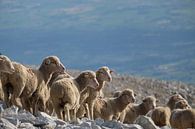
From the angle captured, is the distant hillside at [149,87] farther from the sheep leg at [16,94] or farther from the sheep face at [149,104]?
the sheep leg at [16,94]

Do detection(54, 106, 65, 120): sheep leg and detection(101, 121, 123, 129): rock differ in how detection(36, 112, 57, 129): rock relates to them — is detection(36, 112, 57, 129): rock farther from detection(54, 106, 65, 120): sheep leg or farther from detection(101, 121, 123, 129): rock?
detection(54, 106, 65, 120): sheep leg

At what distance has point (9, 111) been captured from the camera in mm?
17391

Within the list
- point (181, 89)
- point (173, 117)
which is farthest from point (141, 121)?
point (181, 89)

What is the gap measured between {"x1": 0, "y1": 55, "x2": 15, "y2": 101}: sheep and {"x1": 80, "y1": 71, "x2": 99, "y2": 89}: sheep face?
9.82ft

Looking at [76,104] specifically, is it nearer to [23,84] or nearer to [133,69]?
[23,84]

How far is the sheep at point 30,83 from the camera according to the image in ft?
67.4

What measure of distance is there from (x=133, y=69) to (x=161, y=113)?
6819 inches

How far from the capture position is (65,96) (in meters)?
20.2

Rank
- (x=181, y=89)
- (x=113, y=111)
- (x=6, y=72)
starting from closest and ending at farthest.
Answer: (x=6, y=72) → (x=113, y=111) → (x=181, y=89)

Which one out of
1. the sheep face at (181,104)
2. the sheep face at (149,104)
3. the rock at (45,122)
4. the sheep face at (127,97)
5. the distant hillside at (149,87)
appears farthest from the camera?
the distant hillside at (149,87)

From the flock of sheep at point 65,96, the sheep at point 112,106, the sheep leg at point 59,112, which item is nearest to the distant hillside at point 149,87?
the sheep at point 112,106

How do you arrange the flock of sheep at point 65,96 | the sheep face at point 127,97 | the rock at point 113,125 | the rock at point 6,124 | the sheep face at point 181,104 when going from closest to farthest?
the rock at point 6,124 → the rock at point 113,125 → the flock of sheep at point 65,96 → the sheep face at point 181,104 → the sheep face at point 127,97

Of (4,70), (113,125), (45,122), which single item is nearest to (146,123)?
(113,125)

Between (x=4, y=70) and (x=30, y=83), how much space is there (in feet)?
4.21
